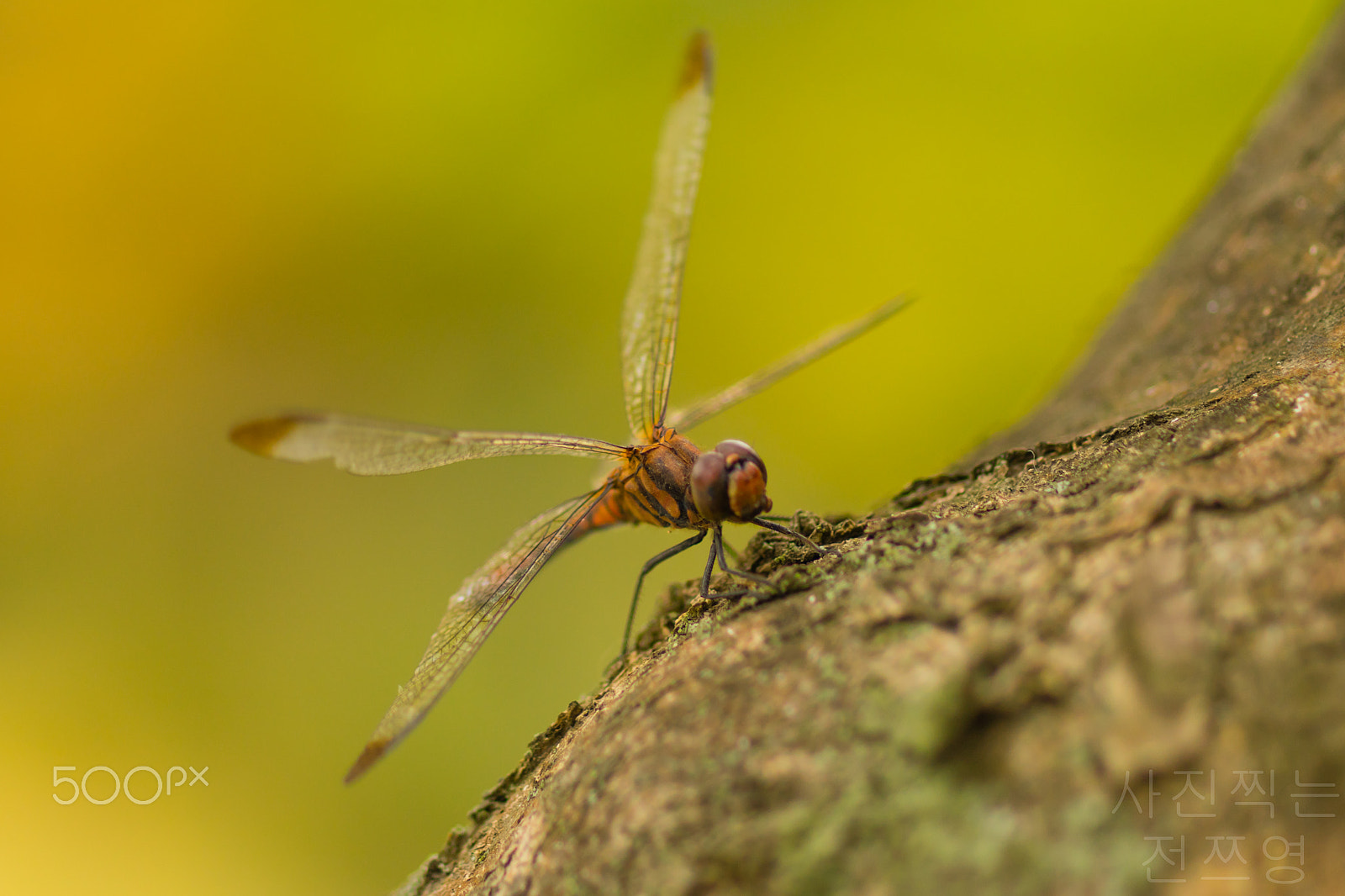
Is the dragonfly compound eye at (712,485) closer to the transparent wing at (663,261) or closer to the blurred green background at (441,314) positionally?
the transparent wing at (663,261)

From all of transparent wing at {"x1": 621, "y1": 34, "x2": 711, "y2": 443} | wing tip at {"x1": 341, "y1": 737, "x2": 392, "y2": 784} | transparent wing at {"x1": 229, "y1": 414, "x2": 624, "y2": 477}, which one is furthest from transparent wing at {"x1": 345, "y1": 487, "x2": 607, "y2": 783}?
transparent wing at {"x1": 621, "y1": 34, "x2": 711, "y2": 443}

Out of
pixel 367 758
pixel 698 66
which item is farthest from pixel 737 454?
pixel 698 66

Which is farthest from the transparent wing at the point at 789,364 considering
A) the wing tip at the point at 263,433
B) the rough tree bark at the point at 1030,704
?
the rough tree bark at the point at 1030,704

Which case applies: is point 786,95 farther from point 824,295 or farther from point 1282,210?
point 1282,210

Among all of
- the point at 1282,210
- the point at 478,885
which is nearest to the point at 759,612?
the point at 478,885

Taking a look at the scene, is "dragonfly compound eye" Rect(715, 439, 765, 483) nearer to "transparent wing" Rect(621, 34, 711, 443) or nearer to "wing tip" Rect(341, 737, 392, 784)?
"transparent wing" Rect(621, 34, 711, 443)

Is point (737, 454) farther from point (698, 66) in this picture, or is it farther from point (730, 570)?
point (698, 66)
